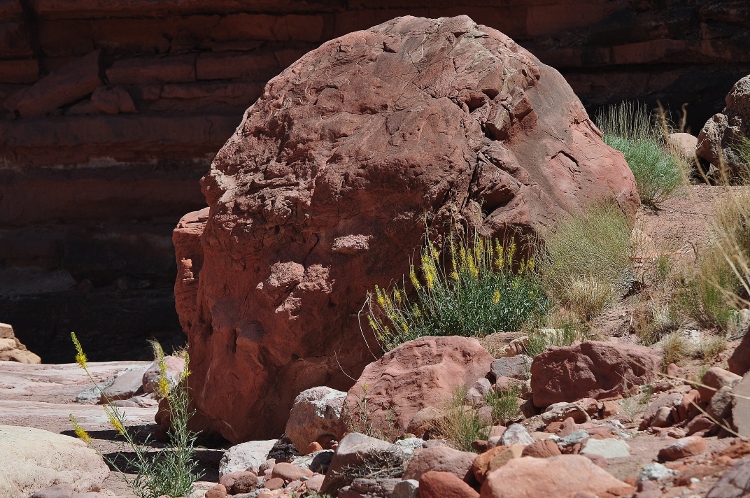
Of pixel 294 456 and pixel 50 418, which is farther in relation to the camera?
pixel 50 418

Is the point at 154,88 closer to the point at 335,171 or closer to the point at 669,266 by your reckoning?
the point at 335,171

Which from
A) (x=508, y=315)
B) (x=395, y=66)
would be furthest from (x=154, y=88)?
(x=508, y=315)

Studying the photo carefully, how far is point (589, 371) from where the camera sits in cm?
386

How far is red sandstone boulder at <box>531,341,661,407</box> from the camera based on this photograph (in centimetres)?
378

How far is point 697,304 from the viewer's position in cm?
445

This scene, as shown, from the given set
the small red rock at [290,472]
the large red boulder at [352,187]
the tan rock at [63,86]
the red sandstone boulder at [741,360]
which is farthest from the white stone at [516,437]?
the tan rock at [63,86]

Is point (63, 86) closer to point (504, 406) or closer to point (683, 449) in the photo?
point (504, 406)

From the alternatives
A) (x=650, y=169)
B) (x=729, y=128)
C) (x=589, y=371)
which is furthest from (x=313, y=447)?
(x=729, y=128)

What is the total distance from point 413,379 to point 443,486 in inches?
59.6

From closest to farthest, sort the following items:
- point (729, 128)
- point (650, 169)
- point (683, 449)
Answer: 1. point (683, 449)
2. point (650, 169)
3. point (729, 128)

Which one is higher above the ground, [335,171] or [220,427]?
[335,171]

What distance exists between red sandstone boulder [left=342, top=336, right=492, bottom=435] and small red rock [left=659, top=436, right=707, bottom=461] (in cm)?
156

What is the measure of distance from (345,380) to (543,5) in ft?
37.0

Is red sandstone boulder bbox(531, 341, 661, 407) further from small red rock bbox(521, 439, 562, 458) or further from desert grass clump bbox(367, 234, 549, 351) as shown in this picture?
desert grass clump bbox(367, 234, 549, 351)
